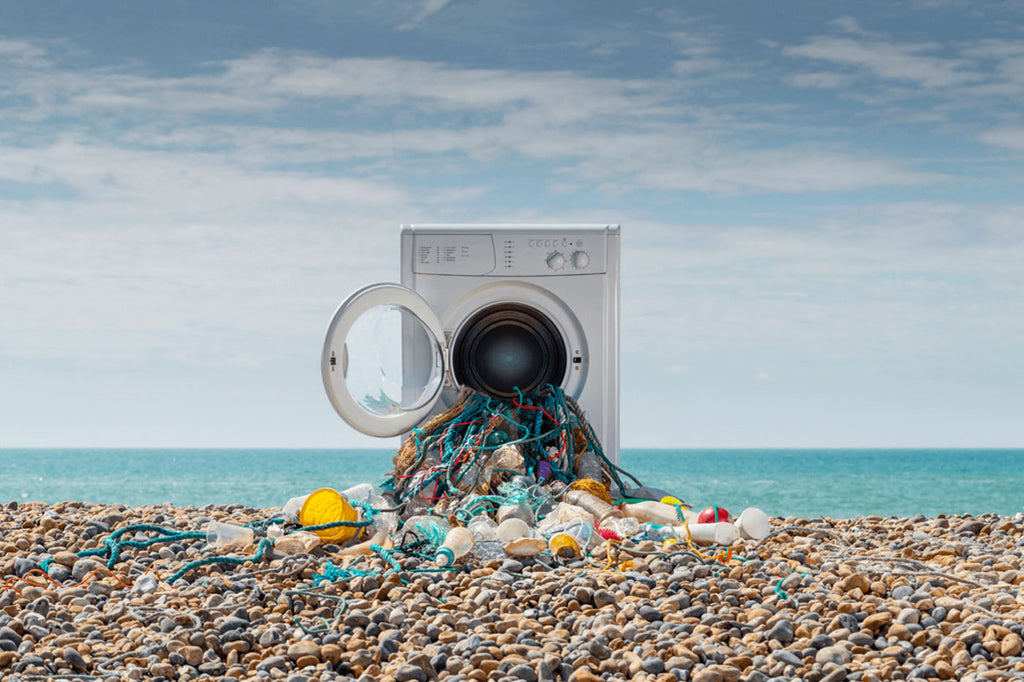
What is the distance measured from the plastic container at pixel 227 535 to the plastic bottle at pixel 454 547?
95 cm

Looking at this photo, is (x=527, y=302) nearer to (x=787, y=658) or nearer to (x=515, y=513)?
(x=515, y=513)

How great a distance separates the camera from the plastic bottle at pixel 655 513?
5188 millimetres

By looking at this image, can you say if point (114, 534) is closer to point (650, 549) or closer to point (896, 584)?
point (650, 549)

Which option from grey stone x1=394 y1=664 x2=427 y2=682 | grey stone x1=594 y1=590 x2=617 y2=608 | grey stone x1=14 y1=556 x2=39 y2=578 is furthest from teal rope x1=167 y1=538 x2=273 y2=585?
grey stone x1=594 y1=590 x2=617 y2=608

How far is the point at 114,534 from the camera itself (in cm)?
452

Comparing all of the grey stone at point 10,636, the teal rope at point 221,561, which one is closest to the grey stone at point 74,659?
the grey stone at point 10,636

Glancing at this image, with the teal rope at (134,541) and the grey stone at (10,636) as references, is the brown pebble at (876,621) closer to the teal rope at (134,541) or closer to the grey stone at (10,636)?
the grey stone at (10,636)

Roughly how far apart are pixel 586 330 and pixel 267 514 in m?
2.39

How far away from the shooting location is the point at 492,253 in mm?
6648

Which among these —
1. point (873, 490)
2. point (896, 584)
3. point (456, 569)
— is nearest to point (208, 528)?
point (456, 569)

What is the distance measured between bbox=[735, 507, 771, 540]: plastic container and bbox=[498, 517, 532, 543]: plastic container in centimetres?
99

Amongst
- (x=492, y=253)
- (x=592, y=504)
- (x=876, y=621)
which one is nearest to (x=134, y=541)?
(x=592, y=504)

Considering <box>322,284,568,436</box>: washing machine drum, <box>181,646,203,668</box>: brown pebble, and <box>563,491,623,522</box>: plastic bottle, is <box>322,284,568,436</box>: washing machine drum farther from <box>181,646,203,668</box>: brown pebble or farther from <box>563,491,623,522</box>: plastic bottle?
<box>181,646,203,668</box>: brown pebble

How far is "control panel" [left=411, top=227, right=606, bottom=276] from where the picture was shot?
6648mm
